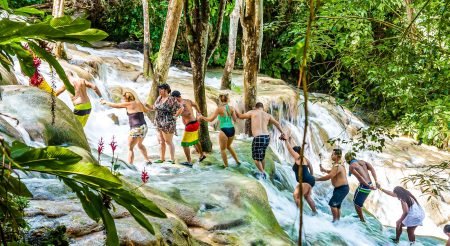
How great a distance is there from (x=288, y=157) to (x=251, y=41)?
4.42 m

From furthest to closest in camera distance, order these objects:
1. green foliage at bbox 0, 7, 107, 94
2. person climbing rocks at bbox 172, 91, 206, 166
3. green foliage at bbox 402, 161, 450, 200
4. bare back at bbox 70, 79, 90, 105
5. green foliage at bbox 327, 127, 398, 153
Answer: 1. person climbing rocks at bbox 172, 91, 206, 166
2. bare back at bbox 70, 79, 90, 105
3. green foliage at bbox 327, 127, 398, 153
4. green foliage at bbox 402, 161, 450, 200
5. green foliage at bbox 0, 7, 107, 94

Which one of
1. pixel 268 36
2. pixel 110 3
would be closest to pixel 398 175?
pixel 268 36

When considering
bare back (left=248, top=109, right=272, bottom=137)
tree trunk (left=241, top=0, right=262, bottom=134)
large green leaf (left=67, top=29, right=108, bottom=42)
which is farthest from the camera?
tree trunk (left=241, top=0, right=262, bottom=134)

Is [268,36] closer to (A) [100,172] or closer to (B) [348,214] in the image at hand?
(B) [348,214]

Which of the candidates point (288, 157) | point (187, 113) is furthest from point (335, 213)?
point (288, 157)

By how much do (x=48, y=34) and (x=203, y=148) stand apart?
8739 mm

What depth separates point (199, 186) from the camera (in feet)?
24.2

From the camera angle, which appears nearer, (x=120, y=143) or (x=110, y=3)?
(x=120, y=143)

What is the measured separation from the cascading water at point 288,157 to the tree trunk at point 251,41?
6.21ft

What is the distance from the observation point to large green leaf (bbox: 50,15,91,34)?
153cm

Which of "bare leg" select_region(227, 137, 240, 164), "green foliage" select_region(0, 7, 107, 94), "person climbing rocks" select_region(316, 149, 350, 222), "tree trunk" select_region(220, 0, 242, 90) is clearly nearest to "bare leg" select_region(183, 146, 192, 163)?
"bare leg" select_region(227, 137, 240, 164)

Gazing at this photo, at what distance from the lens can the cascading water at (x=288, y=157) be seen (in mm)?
8766

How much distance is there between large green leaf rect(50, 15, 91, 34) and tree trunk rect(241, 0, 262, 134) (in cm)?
927

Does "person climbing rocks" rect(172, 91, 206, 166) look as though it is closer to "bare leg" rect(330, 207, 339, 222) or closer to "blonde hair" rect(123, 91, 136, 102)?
"blonde hair" rect(123, 91, 136, 102)
